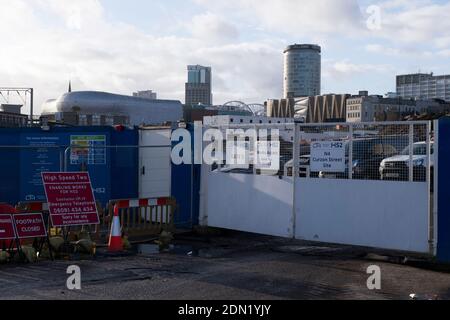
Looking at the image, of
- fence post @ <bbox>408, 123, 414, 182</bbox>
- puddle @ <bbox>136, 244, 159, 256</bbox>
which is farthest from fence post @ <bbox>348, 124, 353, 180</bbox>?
puddle @ <bbox>136, 244, 159, 256</bbox>

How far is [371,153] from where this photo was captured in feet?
36.2

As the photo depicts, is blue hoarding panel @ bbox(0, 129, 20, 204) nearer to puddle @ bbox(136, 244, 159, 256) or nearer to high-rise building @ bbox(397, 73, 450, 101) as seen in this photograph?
puddle @ bbox(136, 244, 159, 256)

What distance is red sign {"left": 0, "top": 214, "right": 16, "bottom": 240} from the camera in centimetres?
1061

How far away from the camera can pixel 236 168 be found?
13578mm

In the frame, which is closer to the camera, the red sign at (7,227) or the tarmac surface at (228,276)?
the tarmac surface at (228,276)

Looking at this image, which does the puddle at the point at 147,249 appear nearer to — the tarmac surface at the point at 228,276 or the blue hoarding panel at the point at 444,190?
the tarmac surface at the point at 228,276

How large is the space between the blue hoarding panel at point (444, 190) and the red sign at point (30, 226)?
728 cm

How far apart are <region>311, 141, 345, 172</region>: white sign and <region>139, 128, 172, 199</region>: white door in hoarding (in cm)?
518

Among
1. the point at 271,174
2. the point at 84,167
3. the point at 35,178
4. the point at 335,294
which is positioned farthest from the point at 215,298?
the point at 35,178

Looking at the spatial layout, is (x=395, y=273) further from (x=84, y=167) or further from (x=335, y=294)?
(x=84, y=167)

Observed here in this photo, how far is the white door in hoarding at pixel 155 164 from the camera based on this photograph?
15.9 meters

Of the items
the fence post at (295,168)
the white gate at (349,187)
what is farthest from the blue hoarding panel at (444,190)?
the fence post at (295,168)

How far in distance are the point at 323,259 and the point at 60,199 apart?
5.28 metres
